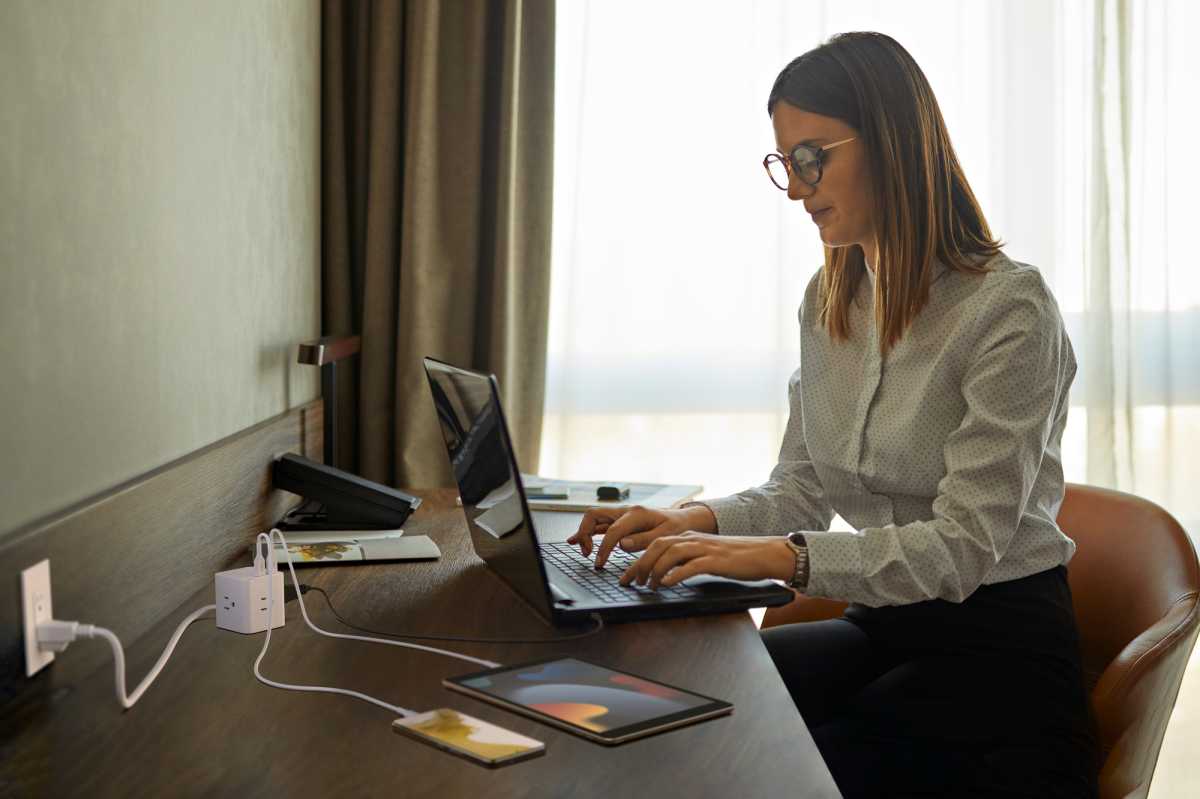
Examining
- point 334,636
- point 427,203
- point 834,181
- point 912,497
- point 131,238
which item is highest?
point 427,203

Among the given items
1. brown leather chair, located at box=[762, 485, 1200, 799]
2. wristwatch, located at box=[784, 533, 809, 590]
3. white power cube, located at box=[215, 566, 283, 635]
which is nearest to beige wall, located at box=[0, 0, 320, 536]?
white power cube, located at box=[215, 566, 283, 635]

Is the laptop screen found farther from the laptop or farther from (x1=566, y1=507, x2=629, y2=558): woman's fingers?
(x1=566, y1=507, x2=629, y2=558): woman's fingers

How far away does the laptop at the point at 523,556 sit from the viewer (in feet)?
4.19

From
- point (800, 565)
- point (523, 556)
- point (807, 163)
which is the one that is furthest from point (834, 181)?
point (523, 556)

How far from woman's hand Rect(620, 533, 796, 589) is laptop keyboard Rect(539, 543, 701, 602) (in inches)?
0.8

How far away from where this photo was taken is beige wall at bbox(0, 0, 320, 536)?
3.53 ft

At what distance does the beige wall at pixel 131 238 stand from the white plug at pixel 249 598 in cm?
18

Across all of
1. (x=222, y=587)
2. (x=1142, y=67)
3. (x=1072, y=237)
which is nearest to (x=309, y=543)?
(x=222, y=587)

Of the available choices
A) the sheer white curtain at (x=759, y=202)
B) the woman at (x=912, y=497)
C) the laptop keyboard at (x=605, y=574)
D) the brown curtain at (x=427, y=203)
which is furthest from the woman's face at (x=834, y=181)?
the sheer white curtain at (x=759, y=202)

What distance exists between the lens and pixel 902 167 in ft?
4.94

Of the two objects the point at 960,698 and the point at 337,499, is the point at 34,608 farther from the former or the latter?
the point at 960,698

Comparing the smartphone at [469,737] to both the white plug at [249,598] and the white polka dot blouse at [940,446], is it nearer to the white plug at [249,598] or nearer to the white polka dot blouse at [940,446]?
the white plug at [249,598]

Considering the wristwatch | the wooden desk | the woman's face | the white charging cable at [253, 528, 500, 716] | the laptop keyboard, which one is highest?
the woman's face

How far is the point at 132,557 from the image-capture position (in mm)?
1288
